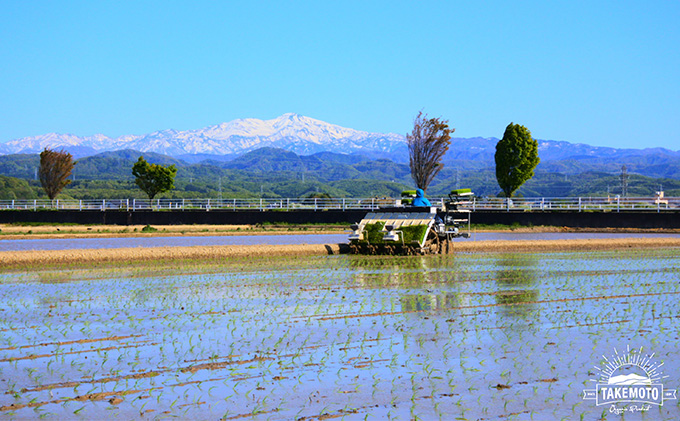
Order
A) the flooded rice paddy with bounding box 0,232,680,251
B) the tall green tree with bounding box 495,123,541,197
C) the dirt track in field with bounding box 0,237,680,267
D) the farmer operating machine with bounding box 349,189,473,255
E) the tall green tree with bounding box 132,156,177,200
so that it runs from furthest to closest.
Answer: the tall green tree with bounding box 132,156,177,200
the tall green tree with bounding box 495,123,541,197
the flooded rice paddy with bounding box 0,232,680,251
the farmer operating machine with bounding box 349,189,473,255
the dirt track in field with bounding box 0,237,680,267

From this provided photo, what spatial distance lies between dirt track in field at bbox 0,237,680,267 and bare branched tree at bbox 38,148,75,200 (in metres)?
57.0

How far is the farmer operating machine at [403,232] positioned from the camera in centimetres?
2488

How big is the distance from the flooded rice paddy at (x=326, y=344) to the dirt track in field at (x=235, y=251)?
374 centimetres

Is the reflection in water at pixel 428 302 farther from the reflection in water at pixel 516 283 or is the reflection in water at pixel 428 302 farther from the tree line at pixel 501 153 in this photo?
the tree line at pixel 501 153

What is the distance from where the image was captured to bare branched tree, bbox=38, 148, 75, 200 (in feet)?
251

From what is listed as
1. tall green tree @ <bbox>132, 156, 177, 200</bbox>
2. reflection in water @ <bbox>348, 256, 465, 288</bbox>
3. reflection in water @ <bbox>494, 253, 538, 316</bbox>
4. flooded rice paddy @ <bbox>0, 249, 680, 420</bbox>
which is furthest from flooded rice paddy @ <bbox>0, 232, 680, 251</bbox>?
tall green tree @ <bbox>132, 156, 177, 200</bbox>

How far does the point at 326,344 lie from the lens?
10.4 meters

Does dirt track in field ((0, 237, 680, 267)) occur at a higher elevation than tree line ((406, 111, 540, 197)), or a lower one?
lower

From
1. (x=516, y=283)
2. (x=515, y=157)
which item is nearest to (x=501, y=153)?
(x=515, y=157)

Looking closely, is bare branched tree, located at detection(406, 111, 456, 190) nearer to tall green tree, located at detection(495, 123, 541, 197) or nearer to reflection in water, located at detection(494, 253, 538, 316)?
tall green tree, located at detection(495, 123, 541, 197)

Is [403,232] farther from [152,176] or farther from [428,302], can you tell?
[152,176]

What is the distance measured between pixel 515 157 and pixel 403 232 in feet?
124

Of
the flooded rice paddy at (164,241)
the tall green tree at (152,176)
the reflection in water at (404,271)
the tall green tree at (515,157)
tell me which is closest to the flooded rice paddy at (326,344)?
the reflection in water at (404,271)

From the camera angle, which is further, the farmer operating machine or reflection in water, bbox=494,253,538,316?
the farmer operating machine
